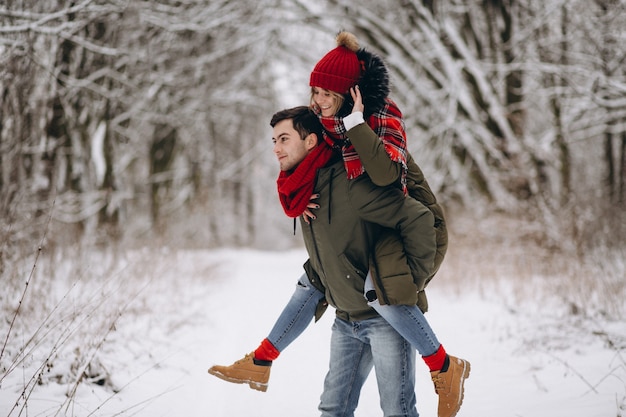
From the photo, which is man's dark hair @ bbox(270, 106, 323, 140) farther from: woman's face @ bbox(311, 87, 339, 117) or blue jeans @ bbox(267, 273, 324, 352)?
blue jeans @ bbox(267, 273, 324, 352)

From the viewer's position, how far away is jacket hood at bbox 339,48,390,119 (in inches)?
81.0

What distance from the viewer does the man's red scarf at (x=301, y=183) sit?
204cm

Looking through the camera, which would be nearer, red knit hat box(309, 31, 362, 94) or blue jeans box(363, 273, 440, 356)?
blue jeans box(363, 273, 440, 356)

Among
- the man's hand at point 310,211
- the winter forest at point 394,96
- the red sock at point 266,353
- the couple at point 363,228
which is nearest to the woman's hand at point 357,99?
the couple at point 363,228

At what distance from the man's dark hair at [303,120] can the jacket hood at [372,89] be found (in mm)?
142

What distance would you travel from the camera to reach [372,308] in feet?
6.74

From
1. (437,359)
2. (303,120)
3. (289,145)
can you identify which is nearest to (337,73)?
(303,120)

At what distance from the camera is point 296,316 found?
90.4 inches

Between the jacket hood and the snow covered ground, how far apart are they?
1835 millimetres

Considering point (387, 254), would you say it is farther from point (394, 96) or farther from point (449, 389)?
point (394, 96)

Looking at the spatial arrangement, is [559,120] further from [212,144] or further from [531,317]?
[212,144]

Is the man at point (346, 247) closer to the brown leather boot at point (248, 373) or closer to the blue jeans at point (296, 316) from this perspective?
the brown leather boot at point (248, 373)

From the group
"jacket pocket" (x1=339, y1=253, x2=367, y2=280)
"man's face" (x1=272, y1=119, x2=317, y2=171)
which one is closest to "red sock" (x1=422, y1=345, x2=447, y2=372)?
"jacket pocket" (x1=339, y1=253, x2=367, y2=280)

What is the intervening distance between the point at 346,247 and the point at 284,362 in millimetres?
2651
